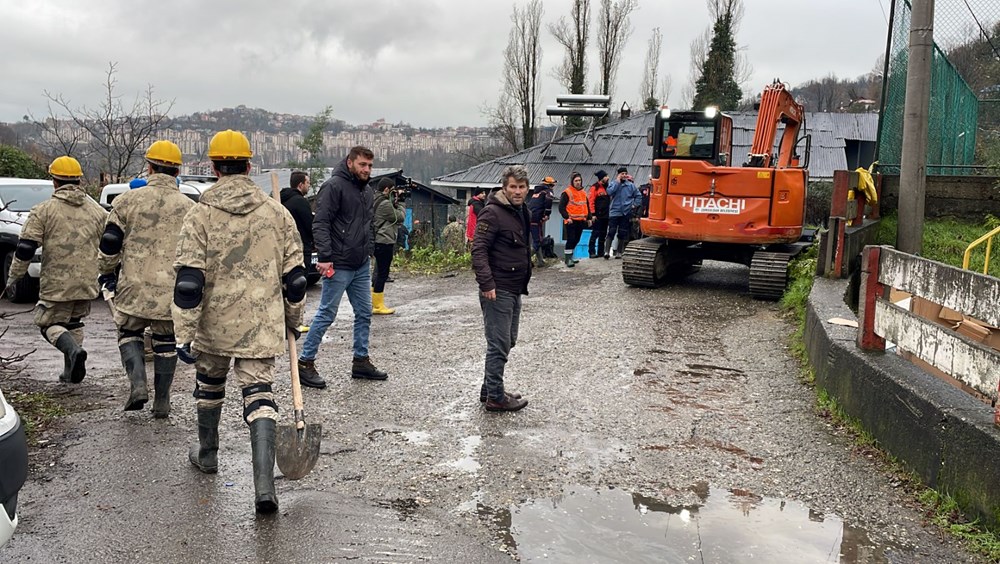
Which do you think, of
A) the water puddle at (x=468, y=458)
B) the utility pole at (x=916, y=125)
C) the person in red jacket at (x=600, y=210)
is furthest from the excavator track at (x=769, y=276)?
the water puddle at (x=468, y=458)

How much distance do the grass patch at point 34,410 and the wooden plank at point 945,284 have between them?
18.3 feet

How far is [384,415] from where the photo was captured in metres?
6.45

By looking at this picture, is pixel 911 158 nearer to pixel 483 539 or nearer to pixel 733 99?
pixel 483 539

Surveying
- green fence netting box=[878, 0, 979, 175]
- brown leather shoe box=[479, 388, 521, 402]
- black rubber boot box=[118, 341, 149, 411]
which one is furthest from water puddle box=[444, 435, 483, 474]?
green fence netting box=[878, 0, 979, 175]

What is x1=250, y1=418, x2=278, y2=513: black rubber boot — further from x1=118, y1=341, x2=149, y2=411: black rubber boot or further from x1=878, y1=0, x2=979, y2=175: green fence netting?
x1=878, y1=0, x2=979, y2=175: green fence netting

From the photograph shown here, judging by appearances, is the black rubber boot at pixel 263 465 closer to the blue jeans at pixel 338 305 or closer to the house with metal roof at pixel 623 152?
the blue jeans at pixel 338 305

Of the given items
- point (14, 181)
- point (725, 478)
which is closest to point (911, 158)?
point (725, 478)

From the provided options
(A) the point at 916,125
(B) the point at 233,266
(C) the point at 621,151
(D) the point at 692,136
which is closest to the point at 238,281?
(B) the point at 233,266

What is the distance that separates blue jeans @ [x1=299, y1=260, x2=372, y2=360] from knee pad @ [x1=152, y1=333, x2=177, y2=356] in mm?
1219

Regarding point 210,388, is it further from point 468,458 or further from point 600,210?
point 600,210

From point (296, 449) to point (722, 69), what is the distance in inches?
1804

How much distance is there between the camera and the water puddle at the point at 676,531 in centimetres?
419

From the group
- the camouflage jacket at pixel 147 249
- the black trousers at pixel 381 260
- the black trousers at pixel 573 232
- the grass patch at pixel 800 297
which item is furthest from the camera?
the black trousers at pixel 573 232

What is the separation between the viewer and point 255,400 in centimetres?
475
